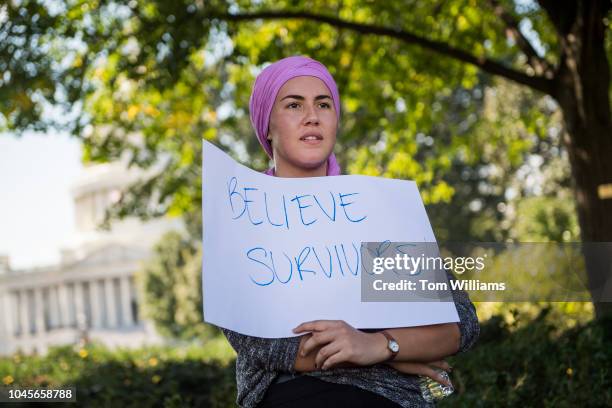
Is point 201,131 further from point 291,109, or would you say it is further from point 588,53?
point 291,109

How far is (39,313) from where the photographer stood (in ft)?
224

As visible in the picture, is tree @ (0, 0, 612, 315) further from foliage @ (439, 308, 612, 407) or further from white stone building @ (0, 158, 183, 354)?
white stone building @ (0, 158, 183, 354)

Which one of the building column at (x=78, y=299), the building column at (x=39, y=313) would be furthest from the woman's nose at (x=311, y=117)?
the building column at (x=39, y=313)

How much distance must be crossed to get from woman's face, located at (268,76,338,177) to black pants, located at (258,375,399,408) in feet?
1.76

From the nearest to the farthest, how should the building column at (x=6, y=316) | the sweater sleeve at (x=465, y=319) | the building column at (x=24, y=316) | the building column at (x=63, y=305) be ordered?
1. the sweater sleeve at (x=465, y=319)
2. the building column at (x=63, y=305)
3. the building column at (x=24, y=316)
4. the building column at (x=6, y=316)

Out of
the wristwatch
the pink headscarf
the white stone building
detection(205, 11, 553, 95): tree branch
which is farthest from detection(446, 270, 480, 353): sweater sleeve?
the white stone building

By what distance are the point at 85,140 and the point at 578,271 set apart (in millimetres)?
7610

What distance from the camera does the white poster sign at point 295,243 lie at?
1.95m

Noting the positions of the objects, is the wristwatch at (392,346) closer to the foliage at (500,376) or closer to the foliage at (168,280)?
the foliage at (500,376)

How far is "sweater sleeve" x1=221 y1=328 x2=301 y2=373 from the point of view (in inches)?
75.8

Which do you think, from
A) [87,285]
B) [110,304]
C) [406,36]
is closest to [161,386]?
[406,36]

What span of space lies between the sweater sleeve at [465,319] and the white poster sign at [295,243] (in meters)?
0.09

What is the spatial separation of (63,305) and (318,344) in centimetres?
6864

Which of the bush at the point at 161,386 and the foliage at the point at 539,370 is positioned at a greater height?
the foliage at the point at 539,370
